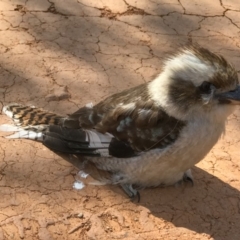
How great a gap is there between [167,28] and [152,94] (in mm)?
2137

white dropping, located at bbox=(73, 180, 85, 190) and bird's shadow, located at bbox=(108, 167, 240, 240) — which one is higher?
bird's shadow, located at bbox=(108, 167, 240, 240)

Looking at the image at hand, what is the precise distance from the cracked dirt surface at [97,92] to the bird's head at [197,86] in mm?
746

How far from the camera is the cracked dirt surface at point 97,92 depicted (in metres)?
3.91

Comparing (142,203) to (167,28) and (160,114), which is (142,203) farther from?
(167,28)

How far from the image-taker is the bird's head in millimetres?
3633

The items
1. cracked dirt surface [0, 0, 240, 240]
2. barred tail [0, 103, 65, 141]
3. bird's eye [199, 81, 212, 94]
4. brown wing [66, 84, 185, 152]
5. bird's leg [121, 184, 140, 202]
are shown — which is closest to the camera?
bird's eye [199, 81, 212, 94]

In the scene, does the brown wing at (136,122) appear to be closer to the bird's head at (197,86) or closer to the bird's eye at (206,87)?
the bird's head at (197,86)

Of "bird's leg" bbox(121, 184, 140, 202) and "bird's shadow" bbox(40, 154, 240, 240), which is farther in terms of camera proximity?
"bird's leg" bbox(121, 184, 140, 202)

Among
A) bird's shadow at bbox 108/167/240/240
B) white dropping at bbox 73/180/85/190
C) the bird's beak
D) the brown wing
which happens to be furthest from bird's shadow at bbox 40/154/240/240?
the bird's beak

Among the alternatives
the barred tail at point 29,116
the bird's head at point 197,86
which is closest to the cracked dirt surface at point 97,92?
the barred tail at point 29,116

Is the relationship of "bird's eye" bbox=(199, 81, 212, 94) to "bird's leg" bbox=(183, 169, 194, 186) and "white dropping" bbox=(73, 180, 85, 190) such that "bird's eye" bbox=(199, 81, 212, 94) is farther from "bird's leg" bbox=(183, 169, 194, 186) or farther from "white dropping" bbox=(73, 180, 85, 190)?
"white dropping" bbox=(73, 180, 85, 190)

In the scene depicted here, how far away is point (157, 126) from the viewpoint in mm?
3828

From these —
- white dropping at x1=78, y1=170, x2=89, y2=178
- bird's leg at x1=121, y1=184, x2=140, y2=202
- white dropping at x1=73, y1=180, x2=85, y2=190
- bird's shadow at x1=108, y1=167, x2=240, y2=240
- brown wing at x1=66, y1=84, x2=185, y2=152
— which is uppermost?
brown wing at x1=66, y1=84, x2=185, y2=152

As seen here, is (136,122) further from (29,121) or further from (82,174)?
(29,121)
